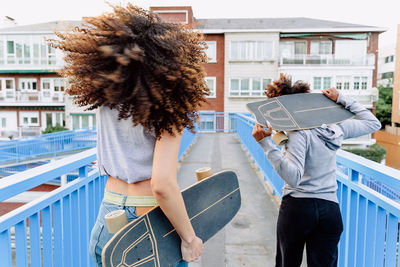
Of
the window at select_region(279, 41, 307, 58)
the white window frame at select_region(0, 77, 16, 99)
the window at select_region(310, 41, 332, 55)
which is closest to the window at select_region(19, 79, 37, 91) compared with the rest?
the white window frame at select_region(0, 77, 16, 99)

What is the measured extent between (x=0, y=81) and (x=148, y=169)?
3539cm

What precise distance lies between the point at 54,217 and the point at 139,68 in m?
1.17

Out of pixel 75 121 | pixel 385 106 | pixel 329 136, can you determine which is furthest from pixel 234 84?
pixel 385 106

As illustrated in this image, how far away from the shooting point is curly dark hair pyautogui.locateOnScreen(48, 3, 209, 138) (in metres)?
1.17

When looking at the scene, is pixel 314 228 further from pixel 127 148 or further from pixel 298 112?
pixel 127 148

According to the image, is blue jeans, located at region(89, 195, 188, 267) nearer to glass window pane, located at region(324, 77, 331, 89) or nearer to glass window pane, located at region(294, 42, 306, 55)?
glass window pane, located at region(294, 42, 306, 55)

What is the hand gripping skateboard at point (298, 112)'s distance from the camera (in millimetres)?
2047

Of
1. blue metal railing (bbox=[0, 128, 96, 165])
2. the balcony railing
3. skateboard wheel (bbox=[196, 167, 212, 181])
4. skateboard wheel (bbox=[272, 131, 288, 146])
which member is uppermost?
the balcony railing

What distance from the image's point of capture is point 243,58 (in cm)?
2698

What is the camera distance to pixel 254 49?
88.0 feet

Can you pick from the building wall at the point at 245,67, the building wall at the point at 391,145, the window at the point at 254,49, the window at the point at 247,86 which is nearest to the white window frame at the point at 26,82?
the building wall at the point at 245,67

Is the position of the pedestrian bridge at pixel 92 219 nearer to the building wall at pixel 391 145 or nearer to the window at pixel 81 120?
the window at pixel 81 120

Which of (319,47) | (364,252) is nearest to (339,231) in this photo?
(364,252)

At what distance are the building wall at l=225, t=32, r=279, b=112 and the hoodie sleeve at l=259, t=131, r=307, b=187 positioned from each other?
24.9m
